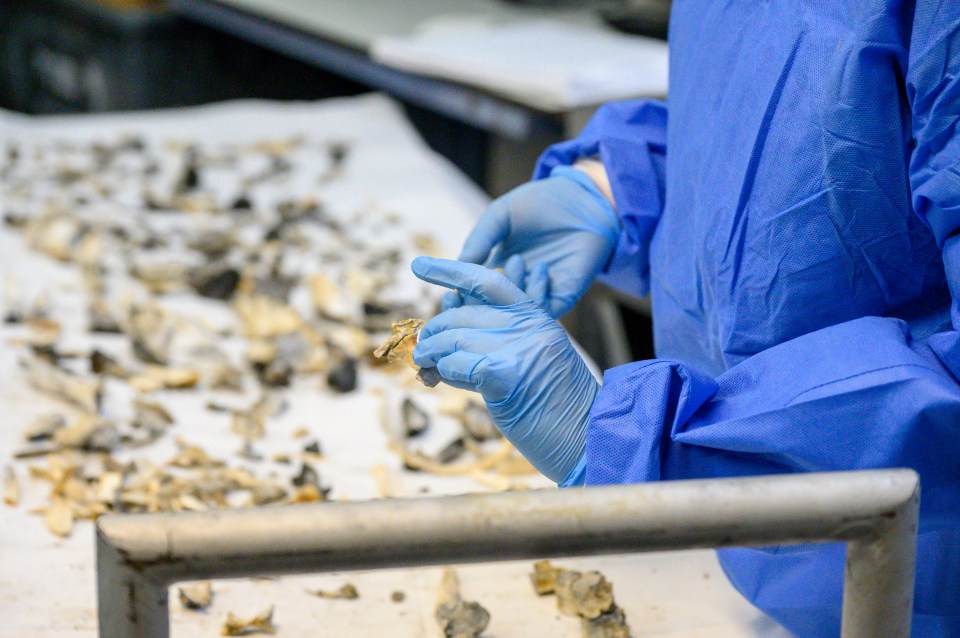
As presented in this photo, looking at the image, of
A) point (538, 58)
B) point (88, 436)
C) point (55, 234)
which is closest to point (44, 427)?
point (88, 436)

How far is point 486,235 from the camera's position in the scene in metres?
1.20

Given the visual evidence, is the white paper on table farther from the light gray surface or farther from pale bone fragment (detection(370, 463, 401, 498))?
pale bone fragment (detection(370, 463, 401, 498))

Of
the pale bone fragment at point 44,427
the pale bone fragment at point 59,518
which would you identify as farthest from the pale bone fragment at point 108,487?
the pale bone fragment at point 44,427

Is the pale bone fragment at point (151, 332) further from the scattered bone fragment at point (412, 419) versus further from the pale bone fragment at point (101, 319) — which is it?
the scattered bone fragment at point (412, 419)

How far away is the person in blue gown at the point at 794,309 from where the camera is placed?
2.44ft

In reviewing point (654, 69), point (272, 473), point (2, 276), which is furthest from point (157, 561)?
point (654, 69)

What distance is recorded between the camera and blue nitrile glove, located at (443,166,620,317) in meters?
1.19

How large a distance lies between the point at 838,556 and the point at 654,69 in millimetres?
1778

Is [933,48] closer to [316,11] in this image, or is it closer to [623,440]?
[623,440]

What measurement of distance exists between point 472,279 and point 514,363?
11cm

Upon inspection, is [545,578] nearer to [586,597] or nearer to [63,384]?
[586,597]

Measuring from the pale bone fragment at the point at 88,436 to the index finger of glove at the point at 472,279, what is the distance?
68 cm

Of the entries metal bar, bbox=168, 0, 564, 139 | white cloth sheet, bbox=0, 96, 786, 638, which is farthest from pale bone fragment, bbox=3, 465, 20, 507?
metal bar, bbox=168, 0, 564, 139

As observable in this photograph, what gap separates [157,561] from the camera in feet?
1.92
